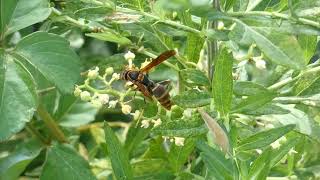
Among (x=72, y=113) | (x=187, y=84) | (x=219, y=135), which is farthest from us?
(x=72, y=113)

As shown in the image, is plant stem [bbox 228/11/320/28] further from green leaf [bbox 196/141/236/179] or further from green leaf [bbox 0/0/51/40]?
green leaf [bbox 0/0/51/40]

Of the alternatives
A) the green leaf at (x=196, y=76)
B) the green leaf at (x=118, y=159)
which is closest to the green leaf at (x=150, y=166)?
the green leaf at (x=118, y=159)

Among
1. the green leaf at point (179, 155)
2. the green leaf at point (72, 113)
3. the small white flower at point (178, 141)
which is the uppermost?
the small white flower at point (178, 141)

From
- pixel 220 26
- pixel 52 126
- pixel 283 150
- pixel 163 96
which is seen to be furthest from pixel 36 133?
pixel 283 150

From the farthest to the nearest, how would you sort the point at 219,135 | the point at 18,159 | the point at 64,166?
the point at 18,159 < the point at 64,166 < the point at 219,135

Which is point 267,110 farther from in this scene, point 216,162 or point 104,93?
point 104,93

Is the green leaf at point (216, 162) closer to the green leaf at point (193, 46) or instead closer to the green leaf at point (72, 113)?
the green leaf at point (193, 46)
